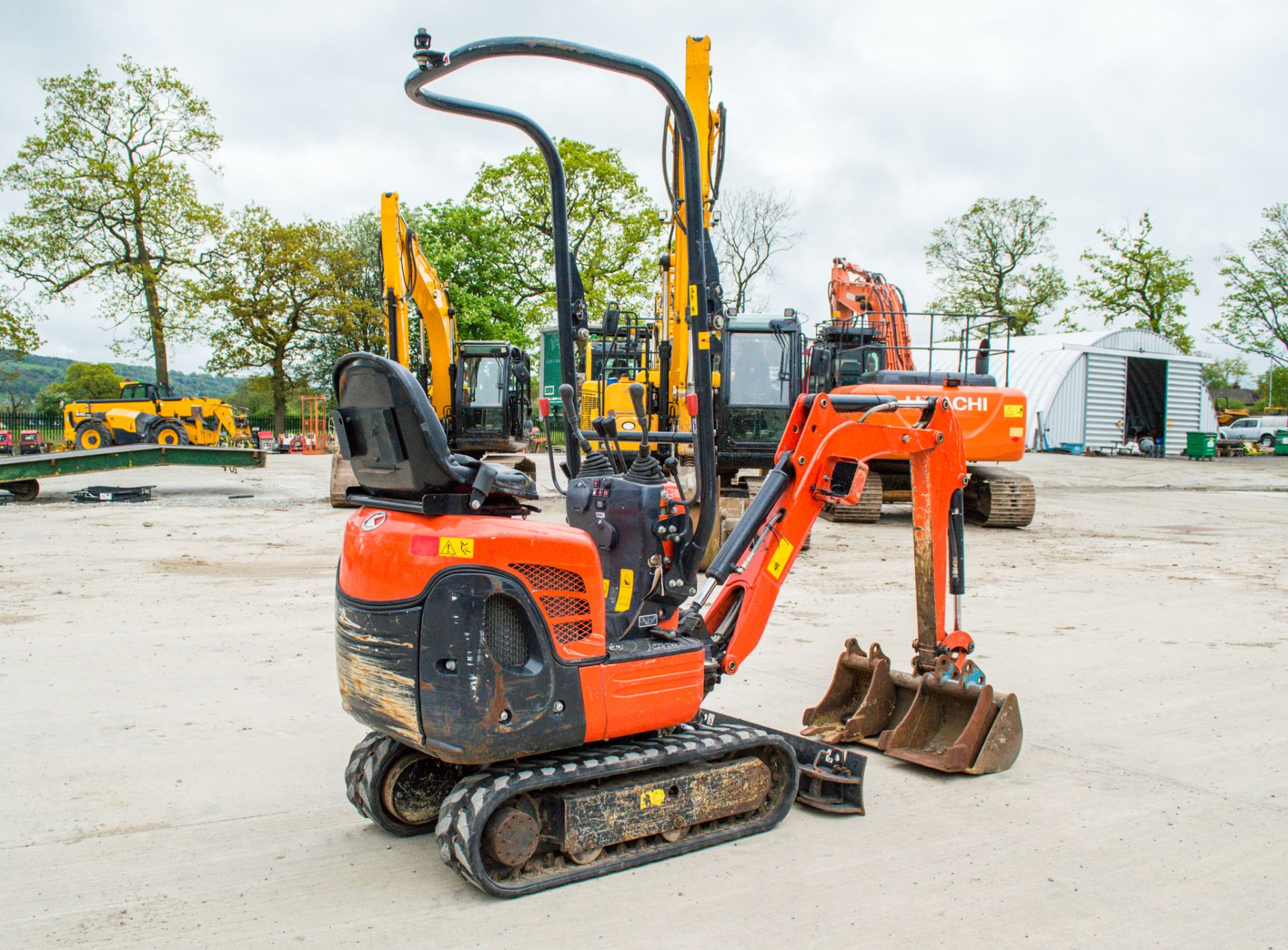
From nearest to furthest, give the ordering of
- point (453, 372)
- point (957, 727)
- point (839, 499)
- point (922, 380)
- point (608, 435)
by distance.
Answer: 1. point (608, 435)
2. point (839, 499)
3. point (957, 727)
4. point (922, 380)
5. point (453, 372)

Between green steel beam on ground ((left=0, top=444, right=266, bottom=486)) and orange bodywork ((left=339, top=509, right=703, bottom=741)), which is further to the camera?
green steel beam on ground ((left=0, top=444, right=266, bottom=486))

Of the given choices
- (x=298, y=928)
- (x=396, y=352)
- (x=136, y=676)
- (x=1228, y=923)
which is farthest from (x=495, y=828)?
(x=396, y=352)

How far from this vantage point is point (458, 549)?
134 inches

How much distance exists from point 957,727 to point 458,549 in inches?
115

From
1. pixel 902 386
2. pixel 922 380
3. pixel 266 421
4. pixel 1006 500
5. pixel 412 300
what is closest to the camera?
pixel 902 386

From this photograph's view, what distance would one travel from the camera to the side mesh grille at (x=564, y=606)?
3596 millimetres

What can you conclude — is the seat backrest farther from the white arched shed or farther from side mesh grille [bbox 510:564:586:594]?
the white arched shed

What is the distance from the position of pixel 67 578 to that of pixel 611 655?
26.2 ft

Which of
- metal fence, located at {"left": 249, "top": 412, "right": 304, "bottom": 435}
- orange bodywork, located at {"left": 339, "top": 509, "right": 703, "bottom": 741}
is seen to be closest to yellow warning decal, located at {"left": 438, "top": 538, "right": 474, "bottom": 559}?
orange bodywork, located at {"left": 339, "top": 509, "right": 703, "bottom": 741}

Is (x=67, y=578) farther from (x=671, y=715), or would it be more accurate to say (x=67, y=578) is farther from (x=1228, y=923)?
(x=1228, y=923)

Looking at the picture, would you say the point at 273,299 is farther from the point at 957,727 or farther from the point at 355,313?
the point at 957,727

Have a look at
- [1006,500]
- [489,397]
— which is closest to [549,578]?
[1006,500]

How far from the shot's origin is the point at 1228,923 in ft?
11.0

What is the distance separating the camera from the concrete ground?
11.0ft
